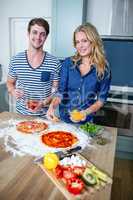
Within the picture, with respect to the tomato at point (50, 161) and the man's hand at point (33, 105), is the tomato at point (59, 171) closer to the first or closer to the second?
the tomato at point (50, 161)

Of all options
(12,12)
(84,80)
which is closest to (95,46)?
(84,80)

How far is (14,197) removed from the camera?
0.96 m

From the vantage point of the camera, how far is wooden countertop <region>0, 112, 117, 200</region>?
0.98m

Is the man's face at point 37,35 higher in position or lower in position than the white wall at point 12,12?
lower

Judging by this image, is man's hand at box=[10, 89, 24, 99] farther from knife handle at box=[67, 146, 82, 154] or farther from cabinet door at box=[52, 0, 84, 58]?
cabinet door at box=[52, 0, 84, 58]

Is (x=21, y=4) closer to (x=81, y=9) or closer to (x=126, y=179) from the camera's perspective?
(x=81, y=9)

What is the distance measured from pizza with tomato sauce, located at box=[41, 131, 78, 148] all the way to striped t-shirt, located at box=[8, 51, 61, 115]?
1.51 feet

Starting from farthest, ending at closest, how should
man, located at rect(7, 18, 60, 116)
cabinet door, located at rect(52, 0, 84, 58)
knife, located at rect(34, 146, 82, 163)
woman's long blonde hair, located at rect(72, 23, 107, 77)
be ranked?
cabinet door, located at rect(52, 0, 84, 58) < man, located at rect(7, 18, 60, 116) < woman's long blonde hair, located at rect(72, 23, 107, 77) < knife, located at rect(34, 146, 82, 163)

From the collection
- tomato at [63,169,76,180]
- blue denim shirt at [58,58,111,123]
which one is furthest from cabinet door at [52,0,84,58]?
tomato at [63,169,76,180]

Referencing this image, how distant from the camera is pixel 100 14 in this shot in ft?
11.8

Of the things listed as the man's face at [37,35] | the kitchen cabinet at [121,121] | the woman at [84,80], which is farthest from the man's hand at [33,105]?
the kitchen cabinet at [121,121]

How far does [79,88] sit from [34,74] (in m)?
0.41

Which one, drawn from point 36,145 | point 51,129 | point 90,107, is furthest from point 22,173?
point 90,107

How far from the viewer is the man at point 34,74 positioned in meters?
1.95
